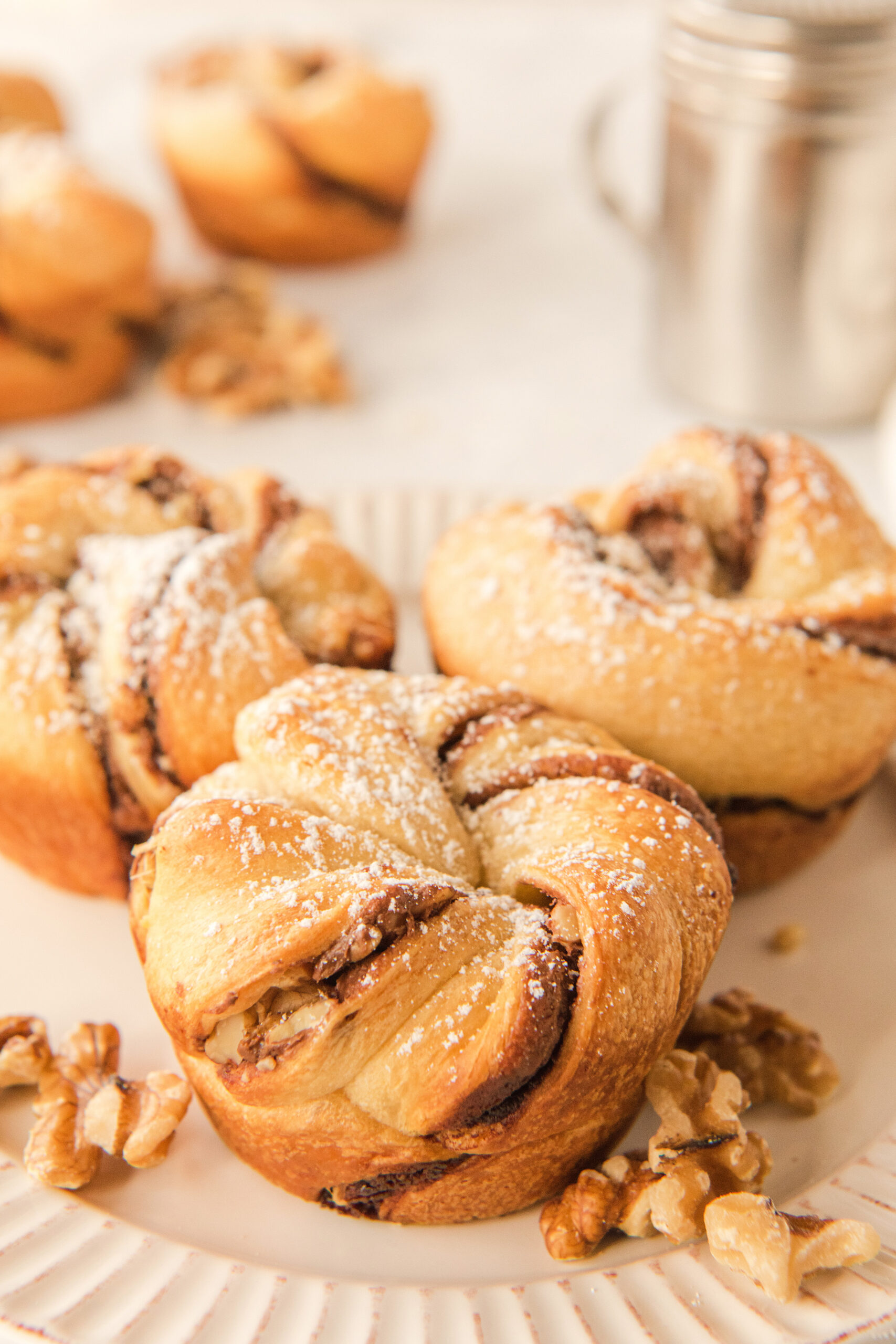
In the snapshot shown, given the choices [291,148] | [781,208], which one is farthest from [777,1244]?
[291,148]

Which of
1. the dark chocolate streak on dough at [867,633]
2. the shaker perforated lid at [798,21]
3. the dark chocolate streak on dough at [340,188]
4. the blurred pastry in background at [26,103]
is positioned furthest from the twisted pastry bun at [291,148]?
the dark chocolate streak on dough at [867,633]

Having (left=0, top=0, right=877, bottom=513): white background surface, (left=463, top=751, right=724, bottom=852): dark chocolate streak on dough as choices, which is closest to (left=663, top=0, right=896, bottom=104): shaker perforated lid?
(left=0, top=0, right=877, bottom=513): white background surface

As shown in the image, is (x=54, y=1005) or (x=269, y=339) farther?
(x=269, y=339)

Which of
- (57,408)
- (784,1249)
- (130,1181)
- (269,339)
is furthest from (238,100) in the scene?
(784,1249)

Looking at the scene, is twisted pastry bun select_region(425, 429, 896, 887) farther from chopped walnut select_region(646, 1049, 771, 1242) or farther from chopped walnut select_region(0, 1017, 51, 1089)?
chopped walnut select_region(0, 1017, 51, 1089)

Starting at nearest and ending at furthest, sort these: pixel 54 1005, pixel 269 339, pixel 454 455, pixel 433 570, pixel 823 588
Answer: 1. pixel 54 1005
2. pixel 823 588
3. pixel 433 570
4. pixel 454 455
5. pixel 269 339

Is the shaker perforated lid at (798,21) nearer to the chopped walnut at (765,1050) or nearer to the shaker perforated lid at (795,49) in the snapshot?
the shaker perforated lid at (795,49)

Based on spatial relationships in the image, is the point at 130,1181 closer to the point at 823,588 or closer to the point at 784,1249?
the point at 784,1249
